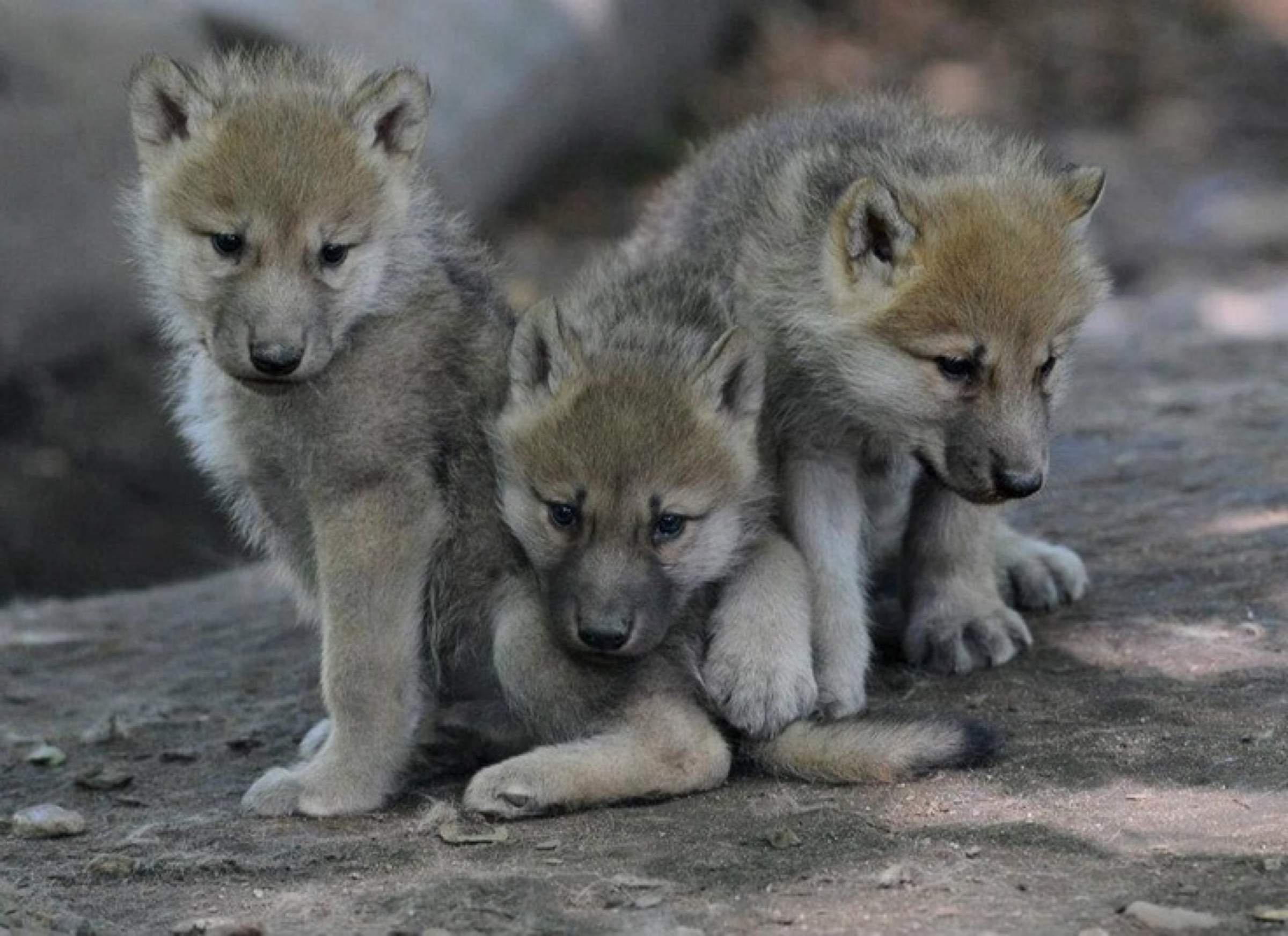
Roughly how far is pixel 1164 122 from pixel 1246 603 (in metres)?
8.59

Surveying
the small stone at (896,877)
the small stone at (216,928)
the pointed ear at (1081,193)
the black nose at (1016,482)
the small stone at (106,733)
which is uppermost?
the pointed ear at (1081,193)

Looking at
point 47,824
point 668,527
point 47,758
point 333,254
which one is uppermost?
point 333,254

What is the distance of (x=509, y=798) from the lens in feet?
16.0

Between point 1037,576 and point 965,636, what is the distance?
550 millimetres

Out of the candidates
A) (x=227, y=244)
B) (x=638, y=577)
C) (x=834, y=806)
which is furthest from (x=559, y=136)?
(x=834, y=806)

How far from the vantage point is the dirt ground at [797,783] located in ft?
13.8

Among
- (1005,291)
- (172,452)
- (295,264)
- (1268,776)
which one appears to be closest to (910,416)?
(1005,291)

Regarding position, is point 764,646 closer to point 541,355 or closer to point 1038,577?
point 541,355

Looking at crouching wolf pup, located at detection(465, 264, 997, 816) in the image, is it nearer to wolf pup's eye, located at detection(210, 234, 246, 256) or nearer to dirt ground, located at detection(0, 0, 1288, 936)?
dirt ground, located at detection(0, 0, 1288, 936)

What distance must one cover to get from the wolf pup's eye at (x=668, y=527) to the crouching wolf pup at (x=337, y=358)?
467mm

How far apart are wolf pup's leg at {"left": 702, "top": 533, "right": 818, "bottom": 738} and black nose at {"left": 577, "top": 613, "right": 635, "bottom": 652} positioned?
0.40 meters

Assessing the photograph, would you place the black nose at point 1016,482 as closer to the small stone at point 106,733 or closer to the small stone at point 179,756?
the small stone at point 179,756

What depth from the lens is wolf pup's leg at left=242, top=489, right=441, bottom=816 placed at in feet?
16.7

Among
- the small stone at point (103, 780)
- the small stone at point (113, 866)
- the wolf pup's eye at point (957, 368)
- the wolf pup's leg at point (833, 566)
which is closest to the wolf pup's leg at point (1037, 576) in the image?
the wolf pup's leg at point (833, 566)
